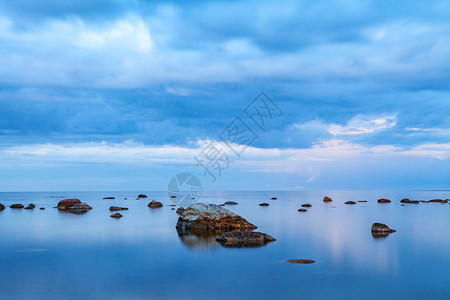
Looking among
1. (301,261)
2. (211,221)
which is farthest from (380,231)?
(301,261)

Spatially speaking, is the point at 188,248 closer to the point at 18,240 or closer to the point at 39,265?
the point at 39,265

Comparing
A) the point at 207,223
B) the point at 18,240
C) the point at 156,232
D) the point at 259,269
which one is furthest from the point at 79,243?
A: the point at 259,269

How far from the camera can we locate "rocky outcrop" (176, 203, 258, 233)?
30422mm

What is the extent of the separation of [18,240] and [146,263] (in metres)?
13.8

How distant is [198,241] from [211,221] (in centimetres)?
594

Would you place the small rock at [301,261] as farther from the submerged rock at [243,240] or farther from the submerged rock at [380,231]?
the submerged rock at [380,231]

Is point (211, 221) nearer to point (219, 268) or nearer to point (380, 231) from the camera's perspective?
point (380, 231)

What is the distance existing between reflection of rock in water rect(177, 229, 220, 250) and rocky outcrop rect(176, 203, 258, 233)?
1669 mm

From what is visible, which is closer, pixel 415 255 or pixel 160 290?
pixel 160 290

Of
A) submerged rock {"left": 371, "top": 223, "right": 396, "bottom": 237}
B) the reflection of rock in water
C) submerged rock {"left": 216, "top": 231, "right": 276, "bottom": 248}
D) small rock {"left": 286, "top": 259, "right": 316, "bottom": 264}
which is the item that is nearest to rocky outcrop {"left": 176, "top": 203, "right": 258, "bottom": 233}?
the reflection of rock in water

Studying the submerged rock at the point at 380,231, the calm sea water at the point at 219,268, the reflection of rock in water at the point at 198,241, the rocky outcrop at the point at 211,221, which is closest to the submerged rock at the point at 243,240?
the reflection of rock in water at the point at 198,241

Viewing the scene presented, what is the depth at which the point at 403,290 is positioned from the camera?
43.2ft

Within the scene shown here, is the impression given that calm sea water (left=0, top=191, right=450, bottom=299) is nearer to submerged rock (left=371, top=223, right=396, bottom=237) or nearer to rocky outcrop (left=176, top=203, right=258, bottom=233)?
submerged rock (left=371, top=223, right=396, bottom=237)

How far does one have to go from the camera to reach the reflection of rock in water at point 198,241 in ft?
72.8
